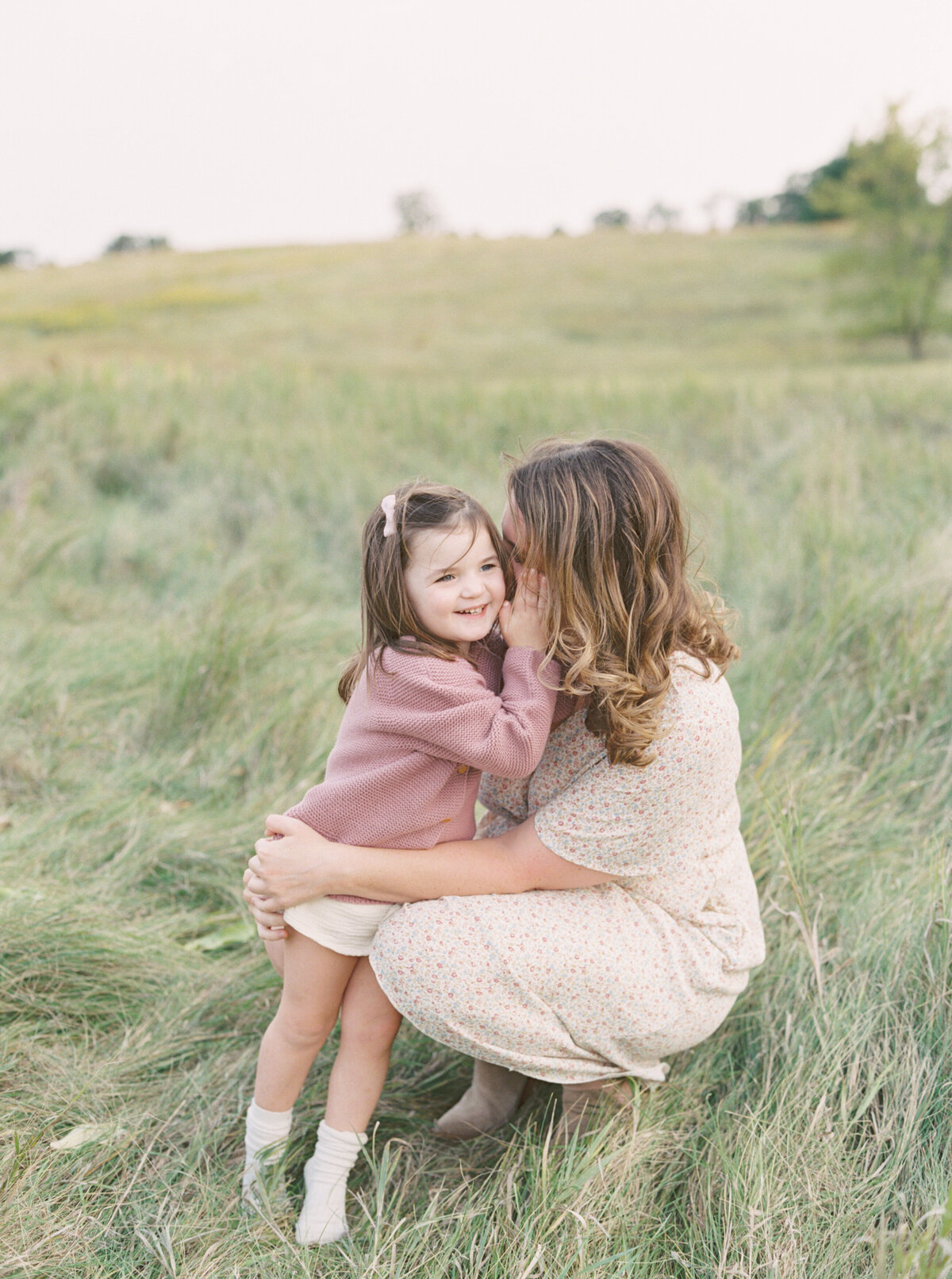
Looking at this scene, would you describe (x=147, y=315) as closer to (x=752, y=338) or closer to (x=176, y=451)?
(x=752, y=338)

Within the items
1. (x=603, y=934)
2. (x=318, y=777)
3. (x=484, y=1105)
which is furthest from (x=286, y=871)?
(x=318, y=777)

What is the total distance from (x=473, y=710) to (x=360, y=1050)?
0.61 meters

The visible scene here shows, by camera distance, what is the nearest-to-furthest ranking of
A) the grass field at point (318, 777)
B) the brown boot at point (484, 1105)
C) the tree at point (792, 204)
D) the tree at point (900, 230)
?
the grass field at point (318, 777) → the brown boot at point (484, 1105) → the tree at point (900, 230) → the tree at point (792, 204)

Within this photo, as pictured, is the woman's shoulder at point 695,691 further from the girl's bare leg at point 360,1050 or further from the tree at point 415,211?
the tree at point 415,211

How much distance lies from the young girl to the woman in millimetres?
47

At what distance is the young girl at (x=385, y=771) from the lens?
1549 mm

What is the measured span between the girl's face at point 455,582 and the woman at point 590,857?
7 cm

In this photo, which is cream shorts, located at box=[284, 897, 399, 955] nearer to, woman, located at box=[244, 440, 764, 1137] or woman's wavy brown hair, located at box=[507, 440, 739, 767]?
woman, located at box=[244, 440, 764, 1137]

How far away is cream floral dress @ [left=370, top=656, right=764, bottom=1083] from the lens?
59.2 inches

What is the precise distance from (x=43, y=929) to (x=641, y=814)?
1243 millimetres

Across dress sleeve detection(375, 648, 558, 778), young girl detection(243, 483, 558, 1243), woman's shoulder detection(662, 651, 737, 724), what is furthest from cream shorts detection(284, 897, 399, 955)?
woman's shoulder detection(662, 651, 737, 724)

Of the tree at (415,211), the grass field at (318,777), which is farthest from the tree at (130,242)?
the grass field at (318,777)

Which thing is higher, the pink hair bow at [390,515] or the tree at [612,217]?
the tree at [612,217]

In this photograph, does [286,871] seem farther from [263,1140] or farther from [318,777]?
[318,777]
